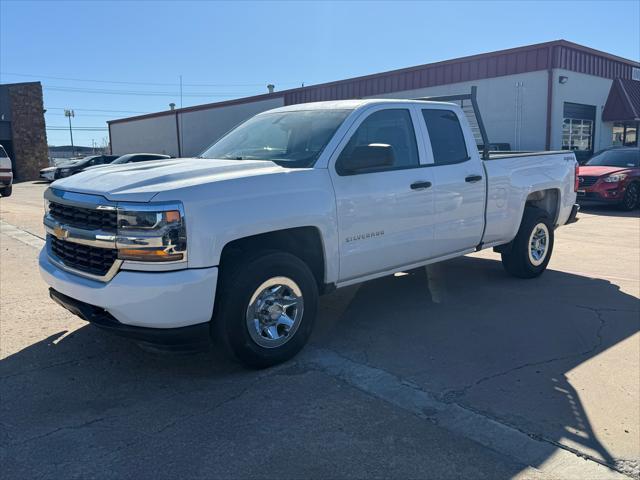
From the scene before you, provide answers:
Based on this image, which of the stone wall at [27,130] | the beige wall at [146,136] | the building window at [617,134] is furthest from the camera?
the beige wall at [146,136]

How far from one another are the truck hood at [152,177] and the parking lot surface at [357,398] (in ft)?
4.41

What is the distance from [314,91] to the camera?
91.9ft

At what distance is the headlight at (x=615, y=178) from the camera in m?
14.4

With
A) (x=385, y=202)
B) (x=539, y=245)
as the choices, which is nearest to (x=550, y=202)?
(x=539, y=245)

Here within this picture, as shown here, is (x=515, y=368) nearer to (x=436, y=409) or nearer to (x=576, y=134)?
(x=436, y=409)

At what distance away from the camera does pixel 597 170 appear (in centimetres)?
1508

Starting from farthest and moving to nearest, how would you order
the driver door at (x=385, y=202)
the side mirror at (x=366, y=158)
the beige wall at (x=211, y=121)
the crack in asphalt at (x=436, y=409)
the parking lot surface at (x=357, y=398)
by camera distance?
1. the beige wall at (x=211, y=121)
2. the driver door at (x=385, y=202)
3. the side mirror at (x=366, y=158)
4. the crack in asphalt at (x=436, y=409)
5. the parking lot surface at (x=357, y=398)

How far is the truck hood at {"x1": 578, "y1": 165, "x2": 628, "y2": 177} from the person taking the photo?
14.7 metres

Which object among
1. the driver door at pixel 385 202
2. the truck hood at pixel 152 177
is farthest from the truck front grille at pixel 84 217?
the driver door at pixel 385 202

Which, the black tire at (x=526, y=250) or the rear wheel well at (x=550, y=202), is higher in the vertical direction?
the rear wheel well at (x=550, y=202)

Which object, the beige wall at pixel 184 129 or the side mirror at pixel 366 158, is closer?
the side mirror at pixel 366 158

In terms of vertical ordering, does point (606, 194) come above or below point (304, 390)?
above

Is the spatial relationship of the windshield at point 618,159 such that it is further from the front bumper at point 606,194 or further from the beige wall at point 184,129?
the beige wall at point 184,129

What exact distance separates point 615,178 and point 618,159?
5.15ft
